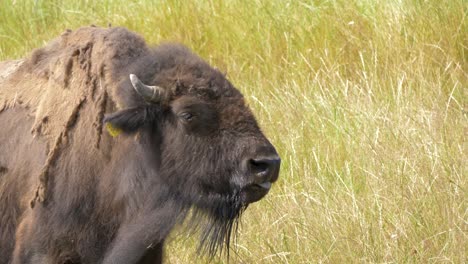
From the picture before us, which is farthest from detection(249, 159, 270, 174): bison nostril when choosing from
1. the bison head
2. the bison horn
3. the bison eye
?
the bison horn

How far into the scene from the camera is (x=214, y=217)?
15.8 feet

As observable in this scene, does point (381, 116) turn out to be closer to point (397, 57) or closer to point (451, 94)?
point (451, 94)

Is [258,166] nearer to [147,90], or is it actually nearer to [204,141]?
[204,141]

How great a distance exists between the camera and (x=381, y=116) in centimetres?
660

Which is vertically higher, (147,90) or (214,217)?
(147,90)

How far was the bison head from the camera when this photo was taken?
4.50 meters

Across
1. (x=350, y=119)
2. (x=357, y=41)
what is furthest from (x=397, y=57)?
(x=350, y=119)

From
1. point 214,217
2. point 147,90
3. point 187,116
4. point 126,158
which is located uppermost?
point 147,90

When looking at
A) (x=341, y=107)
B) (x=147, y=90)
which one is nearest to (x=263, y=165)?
(x=147, y=90)

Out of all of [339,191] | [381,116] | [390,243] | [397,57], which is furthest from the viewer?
[397,57]

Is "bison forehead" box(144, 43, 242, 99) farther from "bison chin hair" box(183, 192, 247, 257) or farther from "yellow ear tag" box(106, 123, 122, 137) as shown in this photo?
"bison chin hair" box(183, 192, 247, 257)

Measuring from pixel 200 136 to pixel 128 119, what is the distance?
0.34 m

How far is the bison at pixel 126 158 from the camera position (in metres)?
4.59

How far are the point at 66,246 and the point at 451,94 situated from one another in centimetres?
304
